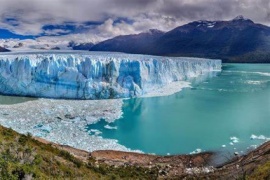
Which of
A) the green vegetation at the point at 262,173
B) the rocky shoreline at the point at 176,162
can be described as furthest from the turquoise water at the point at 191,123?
the green vegetation at the point at 262,173

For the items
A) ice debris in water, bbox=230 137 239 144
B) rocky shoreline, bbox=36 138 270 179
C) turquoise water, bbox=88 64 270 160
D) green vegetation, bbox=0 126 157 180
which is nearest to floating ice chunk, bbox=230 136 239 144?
ice debris in water, bbox=230 137 239 144

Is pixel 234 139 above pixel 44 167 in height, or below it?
below

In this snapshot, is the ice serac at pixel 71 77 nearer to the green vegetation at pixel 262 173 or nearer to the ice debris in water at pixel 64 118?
the ice debris in water at pixel 64 118

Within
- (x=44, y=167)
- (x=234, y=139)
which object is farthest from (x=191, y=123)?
(x=44, y=167)

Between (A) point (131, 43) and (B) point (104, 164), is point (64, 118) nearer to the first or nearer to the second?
(B) point (104, 164)

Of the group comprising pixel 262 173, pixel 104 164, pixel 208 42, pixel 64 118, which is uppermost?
pixel 208 42

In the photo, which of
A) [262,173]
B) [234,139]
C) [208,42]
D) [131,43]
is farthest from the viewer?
[131,43]

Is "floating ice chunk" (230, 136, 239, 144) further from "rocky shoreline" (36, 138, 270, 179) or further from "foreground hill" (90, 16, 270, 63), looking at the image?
"foreground hill" (90, 16, 270, 63)
